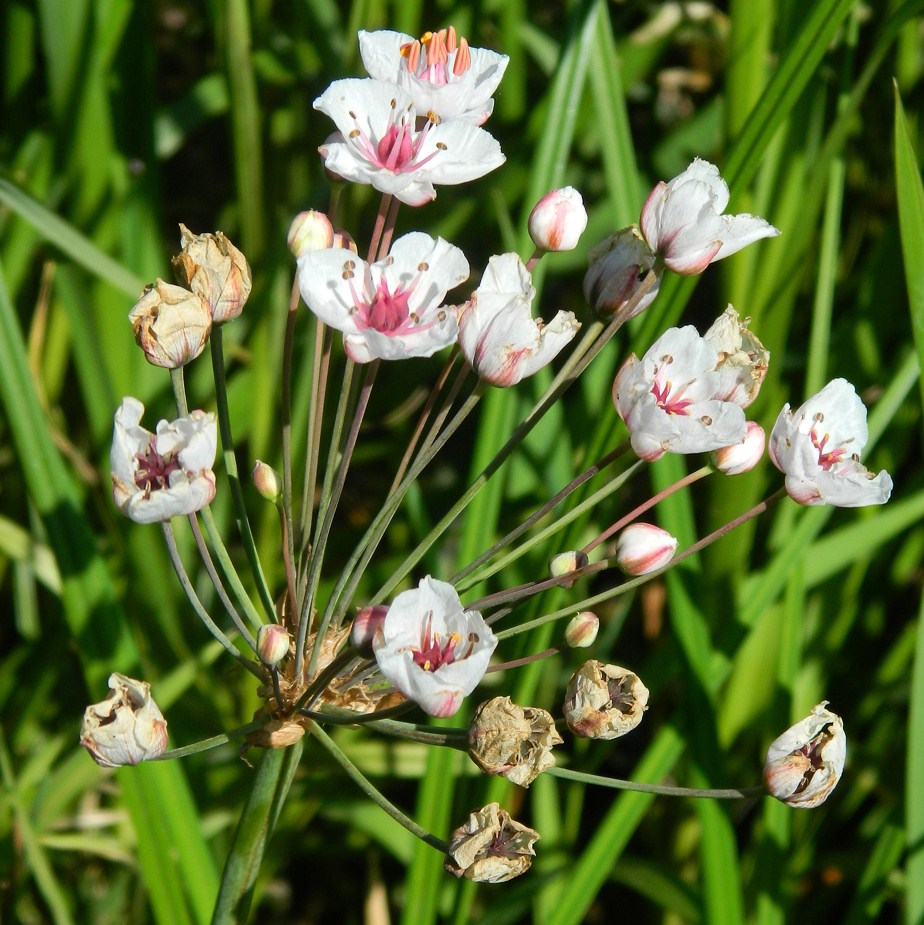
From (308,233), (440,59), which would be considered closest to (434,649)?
(308,233)

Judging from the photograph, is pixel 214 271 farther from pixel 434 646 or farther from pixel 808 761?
pixel 808 761

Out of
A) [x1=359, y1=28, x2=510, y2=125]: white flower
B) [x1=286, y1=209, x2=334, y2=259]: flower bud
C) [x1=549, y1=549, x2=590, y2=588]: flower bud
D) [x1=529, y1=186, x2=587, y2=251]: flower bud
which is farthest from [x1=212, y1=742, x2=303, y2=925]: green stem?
[x1=359, y1=28, x2=510, y2=125]: white flower

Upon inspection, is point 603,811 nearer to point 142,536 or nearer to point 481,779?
point 481,779

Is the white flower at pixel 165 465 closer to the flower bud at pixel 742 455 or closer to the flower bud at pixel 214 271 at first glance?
the flower bud at pixel 214 271

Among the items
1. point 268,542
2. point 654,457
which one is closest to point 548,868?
point 268,542

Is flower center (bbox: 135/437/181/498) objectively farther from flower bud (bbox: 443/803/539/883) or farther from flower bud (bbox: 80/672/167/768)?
flower bud (bbox: 443/803/539/883)

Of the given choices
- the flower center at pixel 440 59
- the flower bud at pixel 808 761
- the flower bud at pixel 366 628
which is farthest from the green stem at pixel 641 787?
the flower center at pixel 440 59
